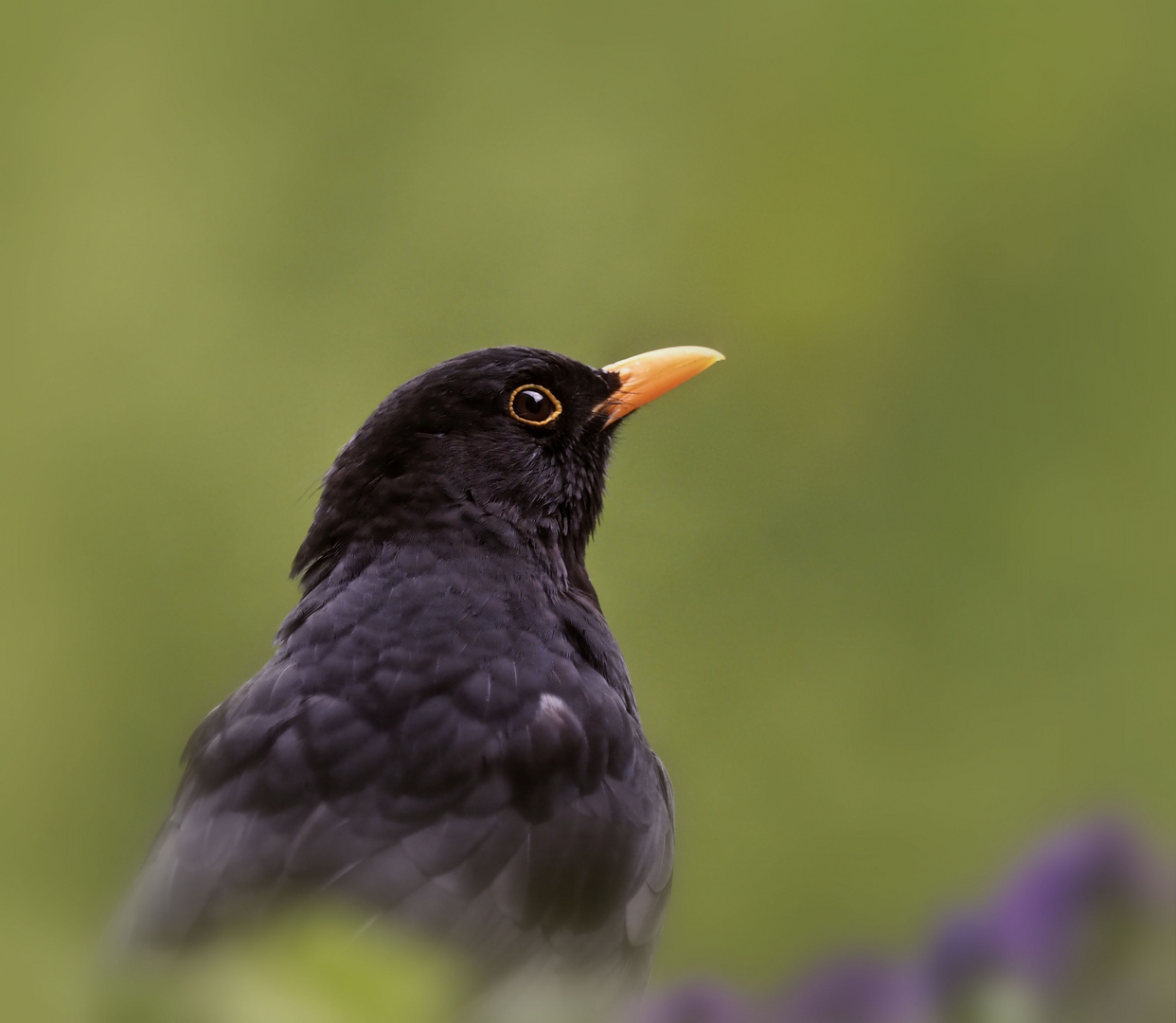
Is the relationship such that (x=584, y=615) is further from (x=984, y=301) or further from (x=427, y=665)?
(x=984, y=301)

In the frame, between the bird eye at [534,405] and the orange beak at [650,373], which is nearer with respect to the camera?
the bird eye at [534,405]

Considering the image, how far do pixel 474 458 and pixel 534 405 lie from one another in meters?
0.29

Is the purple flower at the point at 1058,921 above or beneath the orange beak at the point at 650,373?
above

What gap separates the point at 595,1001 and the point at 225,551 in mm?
4486

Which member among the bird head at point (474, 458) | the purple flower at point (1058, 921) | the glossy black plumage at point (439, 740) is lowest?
the glossy black plumage at point (439, 740)

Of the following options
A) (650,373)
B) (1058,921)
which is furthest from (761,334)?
(1058,921)

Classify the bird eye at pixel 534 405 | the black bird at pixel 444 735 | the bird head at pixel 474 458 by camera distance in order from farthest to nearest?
the bird eye at pixel 534 405 < the bird head at pixel 474 458 < the black bird at pixel 444 735

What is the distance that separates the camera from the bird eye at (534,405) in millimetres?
3477

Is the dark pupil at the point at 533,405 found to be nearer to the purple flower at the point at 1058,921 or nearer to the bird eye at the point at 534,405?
the bird eye at the point at 534,405

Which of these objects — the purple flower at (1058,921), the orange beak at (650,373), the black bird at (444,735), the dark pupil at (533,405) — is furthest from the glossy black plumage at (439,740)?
the purple flower at (1058,921)

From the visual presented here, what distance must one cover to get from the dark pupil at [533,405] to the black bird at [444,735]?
47 mm

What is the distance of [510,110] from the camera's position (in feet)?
21.3

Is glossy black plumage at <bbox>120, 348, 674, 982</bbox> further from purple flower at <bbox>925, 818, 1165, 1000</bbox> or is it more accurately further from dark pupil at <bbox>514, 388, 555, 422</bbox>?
purple flower at <bbox>925, 818, 1165, 1000</bbox>

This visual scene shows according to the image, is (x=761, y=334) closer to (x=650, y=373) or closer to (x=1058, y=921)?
(x=650, y=373)
